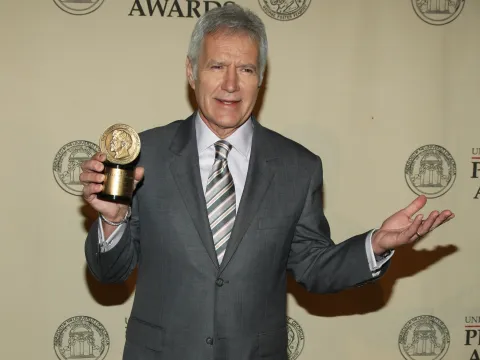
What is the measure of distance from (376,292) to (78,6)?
1.64 m

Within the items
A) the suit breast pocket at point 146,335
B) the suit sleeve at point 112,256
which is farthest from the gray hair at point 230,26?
the suit breast pocket at point 146,335

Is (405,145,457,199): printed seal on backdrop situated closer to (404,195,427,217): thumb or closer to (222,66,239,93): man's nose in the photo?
(404,195,427,217): thumb

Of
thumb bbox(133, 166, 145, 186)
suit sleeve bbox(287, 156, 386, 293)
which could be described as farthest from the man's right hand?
suit sleeve bbox(287, 156, 386, 293)

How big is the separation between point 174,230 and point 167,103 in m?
0.90

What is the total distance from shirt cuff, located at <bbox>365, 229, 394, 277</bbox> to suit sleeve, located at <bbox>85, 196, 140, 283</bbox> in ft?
2.11

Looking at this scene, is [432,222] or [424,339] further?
[424,339]

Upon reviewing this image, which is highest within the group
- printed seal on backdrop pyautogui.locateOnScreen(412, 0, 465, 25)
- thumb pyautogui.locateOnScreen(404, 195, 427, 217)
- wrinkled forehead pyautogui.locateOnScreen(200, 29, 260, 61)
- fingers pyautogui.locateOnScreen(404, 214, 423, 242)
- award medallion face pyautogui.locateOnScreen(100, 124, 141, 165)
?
printed seal on backdrop pyautogui.locateOnScreen(412, 0, 465, 25)

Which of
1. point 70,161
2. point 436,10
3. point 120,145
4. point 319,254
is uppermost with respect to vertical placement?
point 436,10

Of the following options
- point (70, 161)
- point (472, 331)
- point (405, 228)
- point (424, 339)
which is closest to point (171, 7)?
point (70, 161)

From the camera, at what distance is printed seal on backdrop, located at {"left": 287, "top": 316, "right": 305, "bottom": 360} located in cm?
280

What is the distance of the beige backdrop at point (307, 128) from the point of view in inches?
101

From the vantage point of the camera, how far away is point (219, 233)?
187 centimetres

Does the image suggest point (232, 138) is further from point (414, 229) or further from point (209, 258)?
point (414, 229)

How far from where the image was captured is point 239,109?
74.6 inches
